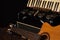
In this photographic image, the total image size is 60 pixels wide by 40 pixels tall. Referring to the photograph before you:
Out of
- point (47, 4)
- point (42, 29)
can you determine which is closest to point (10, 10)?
point (47, 4)

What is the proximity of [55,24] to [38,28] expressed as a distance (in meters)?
0.20

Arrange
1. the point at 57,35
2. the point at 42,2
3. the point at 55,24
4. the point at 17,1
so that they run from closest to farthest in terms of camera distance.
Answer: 1. the point at 57,35
2. the point at 55,24
3. the point at 42,2
4. the point at 17,1

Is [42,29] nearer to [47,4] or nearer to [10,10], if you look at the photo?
[47,4]

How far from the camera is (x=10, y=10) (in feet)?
9.74

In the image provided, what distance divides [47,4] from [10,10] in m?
0.80

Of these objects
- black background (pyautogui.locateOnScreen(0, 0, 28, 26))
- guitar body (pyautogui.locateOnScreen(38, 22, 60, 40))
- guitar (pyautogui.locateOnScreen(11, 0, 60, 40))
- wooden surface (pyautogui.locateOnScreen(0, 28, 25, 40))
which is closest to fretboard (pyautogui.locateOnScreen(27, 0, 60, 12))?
guitar (pyautogui.locateOnScreen(11, 0, 60, 40))

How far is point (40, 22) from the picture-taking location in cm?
228

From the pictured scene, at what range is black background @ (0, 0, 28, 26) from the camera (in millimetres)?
2898

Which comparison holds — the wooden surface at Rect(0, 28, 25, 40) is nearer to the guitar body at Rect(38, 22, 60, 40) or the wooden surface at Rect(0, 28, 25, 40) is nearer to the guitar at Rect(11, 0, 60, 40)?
the guitar at Rect(11, 0, 60, 40)

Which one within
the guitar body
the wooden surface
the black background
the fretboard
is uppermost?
the fretboard

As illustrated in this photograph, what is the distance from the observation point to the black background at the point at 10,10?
2898 millimetres

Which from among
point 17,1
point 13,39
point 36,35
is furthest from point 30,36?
point 17,1

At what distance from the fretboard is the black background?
0.48 meters

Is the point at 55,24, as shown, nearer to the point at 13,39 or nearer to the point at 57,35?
the point at 57,35
